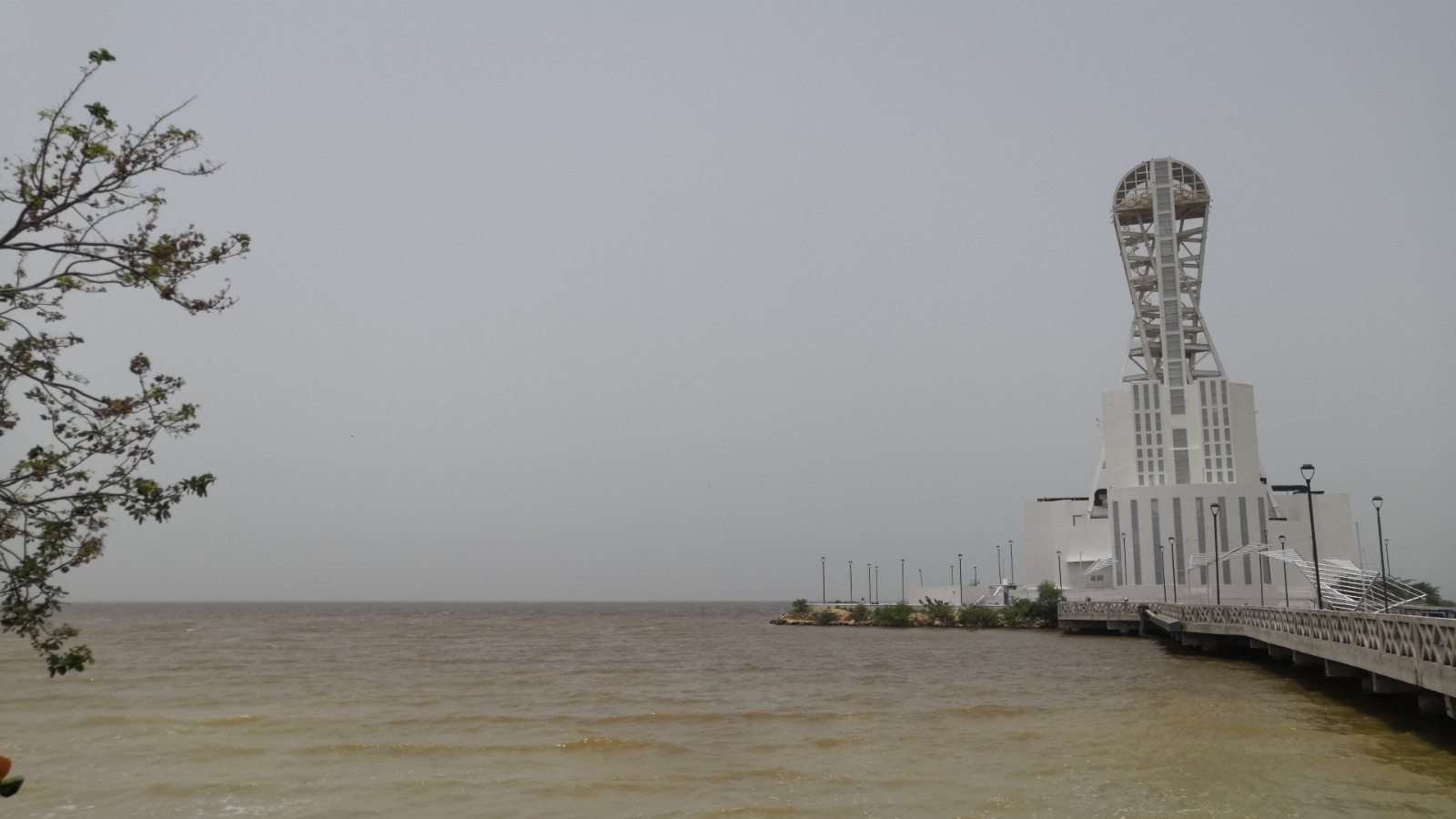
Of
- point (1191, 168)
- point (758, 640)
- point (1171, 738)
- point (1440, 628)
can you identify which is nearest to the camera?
point (1440, 628)

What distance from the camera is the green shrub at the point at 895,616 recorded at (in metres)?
90.4

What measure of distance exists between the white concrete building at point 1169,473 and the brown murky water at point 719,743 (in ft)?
152

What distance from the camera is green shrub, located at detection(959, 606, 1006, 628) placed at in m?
85.0

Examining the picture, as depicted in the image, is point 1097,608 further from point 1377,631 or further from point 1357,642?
point 1377,631

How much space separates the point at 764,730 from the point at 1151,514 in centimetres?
7169

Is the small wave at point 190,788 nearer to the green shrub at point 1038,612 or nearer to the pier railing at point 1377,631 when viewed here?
the pier railing at point 1377,631

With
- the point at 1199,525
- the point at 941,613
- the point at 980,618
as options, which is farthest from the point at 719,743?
the point at 1199,525

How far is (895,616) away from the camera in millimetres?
90875

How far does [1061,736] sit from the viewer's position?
2148 centimetres

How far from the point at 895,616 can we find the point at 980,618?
787 centimetres

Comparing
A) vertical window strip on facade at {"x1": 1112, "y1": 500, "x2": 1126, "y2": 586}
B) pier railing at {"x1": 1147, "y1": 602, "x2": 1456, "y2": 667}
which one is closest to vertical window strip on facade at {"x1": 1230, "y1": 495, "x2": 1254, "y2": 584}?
vertical window strip on facade at {"x1": 1112, "y1": 500, "x2": 1126, "y2": 586}

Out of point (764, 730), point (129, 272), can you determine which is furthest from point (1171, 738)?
point (129, 272)

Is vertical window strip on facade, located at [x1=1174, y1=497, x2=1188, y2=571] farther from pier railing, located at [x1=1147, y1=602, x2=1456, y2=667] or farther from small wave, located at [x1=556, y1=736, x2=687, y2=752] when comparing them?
small wave, located at [x1=556, y1=736, x2=687, y2=752]

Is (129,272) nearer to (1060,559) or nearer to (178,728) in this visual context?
(178,728)
